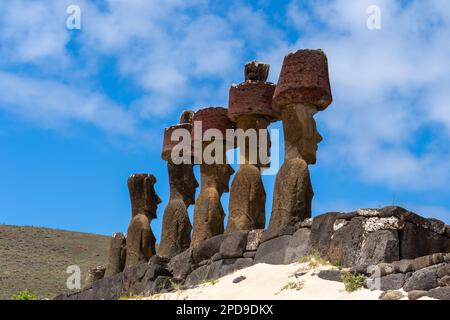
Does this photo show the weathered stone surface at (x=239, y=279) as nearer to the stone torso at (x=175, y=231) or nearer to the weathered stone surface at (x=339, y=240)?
the weathered stone surface at (x=339, y=240)

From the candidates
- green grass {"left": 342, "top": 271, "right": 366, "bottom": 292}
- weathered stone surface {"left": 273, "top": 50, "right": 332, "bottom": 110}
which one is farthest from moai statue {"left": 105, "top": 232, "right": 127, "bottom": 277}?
green grass {"left": 342, "top": 271, "right": 366, "bottom": 292}

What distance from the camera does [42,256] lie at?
40.9 m

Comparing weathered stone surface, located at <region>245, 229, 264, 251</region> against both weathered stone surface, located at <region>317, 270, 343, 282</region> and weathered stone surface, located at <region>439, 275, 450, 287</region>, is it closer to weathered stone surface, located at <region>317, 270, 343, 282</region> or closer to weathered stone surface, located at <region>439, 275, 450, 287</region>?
weathered stone surface, located at <region>317, 270, 343, 282</region>

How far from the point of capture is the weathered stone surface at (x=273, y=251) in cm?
1482

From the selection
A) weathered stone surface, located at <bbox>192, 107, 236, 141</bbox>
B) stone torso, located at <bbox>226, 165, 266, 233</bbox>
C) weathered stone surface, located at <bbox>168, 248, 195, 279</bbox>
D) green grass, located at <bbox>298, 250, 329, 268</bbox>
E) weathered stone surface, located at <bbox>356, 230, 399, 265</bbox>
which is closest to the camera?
weathered stone surface, located at <bbox>356, 230, 399, 265</bbox>

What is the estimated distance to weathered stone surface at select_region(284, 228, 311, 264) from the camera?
47.4 feet

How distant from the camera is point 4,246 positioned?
1666 inches

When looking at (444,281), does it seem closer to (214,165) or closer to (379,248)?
(379,248)

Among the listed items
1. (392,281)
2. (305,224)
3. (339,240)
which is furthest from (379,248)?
(305,224)

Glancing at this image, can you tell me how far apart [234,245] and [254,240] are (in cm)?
35

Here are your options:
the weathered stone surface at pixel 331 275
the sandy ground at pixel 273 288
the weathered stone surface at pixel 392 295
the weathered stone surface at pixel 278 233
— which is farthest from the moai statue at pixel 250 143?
the weathered stone surface at pixel 392 295

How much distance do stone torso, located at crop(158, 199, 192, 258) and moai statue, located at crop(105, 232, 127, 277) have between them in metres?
1.80

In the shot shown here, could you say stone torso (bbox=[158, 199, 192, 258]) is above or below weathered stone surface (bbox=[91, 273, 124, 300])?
above
